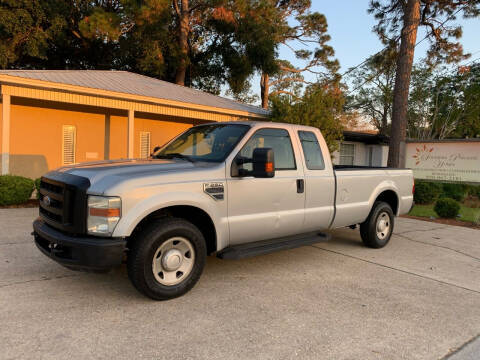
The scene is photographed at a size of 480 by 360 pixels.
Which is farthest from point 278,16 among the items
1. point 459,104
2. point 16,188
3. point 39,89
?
point 16,188

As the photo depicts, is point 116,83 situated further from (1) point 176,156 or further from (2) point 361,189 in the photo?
(2) point 361,189

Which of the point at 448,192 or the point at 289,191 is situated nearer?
the point at 289,191

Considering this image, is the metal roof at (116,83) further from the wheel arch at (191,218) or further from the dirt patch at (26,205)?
the wheel arch at (191,218)

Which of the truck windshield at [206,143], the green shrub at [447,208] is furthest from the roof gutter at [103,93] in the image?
the green shrub at [447,208]

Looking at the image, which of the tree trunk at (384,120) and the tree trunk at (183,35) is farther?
the tree trunk at (384,120)

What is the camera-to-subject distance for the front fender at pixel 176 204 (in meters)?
3.65

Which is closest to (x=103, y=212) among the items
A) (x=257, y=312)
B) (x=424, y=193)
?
(x=257, y=312)

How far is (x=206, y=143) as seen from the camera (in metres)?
4.96

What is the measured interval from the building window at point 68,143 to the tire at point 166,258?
11.0 meters

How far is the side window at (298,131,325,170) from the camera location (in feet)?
17.6

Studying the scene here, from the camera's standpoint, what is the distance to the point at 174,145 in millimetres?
5457

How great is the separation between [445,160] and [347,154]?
33.6ft

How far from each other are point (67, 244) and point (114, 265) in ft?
1.56

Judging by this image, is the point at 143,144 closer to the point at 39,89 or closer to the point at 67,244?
the point at 39,89
